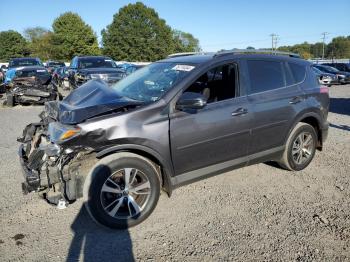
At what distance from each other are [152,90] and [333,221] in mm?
2559

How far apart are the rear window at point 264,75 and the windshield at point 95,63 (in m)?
10.3

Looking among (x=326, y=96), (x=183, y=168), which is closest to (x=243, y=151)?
(x=183, y=168)

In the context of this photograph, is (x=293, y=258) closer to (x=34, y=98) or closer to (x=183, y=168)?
(x=183, y=168)

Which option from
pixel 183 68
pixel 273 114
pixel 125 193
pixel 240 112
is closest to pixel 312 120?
pixel 273 114

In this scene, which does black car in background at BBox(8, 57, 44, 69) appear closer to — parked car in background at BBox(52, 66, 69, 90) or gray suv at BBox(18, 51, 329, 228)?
parked car in background at BBox(52, 66, 69, 90)

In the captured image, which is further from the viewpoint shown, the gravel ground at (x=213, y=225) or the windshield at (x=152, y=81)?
the windshield at (x=152, y=81)

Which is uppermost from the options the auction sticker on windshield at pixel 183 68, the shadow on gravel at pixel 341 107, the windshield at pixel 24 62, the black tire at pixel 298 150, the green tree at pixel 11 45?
the green tree at pixel 11 45

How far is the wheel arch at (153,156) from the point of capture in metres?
3.41

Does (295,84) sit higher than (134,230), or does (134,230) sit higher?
(295,84)

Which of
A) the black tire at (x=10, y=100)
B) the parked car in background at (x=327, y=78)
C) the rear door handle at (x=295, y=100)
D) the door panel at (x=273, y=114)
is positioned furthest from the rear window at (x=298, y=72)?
the parked car in background at (x=327, y=78)

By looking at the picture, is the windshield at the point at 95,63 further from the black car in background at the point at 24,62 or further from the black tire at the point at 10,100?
the black car in background at the point at 24,62

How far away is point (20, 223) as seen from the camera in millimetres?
3693

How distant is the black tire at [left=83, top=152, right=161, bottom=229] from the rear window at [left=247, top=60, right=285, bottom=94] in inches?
70.7

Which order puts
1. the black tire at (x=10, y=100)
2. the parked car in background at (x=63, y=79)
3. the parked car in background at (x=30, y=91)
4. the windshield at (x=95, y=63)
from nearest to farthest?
the parked car in background at (x=30, y=91) → the black tire at (x=10, y=100) → the windshield at (x=95, y=63) → the parked car in background at (x=63, y=79)
